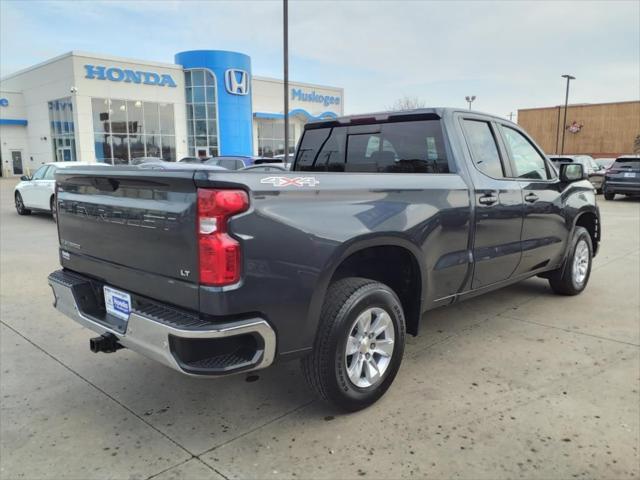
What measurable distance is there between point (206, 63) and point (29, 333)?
35.6m

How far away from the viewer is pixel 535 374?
379cm

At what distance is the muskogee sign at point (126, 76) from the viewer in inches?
1322

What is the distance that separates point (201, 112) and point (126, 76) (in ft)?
18.5

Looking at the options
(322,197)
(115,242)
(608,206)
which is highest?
(322,197)

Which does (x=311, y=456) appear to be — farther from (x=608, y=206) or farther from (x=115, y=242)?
(x=608, y=206)

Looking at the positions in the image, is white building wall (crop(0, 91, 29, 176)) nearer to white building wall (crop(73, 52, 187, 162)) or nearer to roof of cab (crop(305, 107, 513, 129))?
white building wall (crop(73, 52, 187, 162))

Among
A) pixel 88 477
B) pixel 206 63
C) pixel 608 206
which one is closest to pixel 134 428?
pixel 88 477

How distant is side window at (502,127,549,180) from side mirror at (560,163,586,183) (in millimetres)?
144

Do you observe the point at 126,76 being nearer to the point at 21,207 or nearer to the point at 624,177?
the point at 21,207

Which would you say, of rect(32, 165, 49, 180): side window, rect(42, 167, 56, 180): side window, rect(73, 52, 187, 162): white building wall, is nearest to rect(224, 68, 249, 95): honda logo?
rect(73, 52, 187, 162): white building wall

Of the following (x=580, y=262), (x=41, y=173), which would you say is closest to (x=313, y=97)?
(x=41, y=173)

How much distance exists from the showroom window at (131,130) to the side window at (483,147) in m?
33.6

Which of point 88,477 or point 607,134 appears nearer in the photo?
point 88,477

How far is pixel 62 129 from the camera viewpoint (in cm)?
→ 3628
